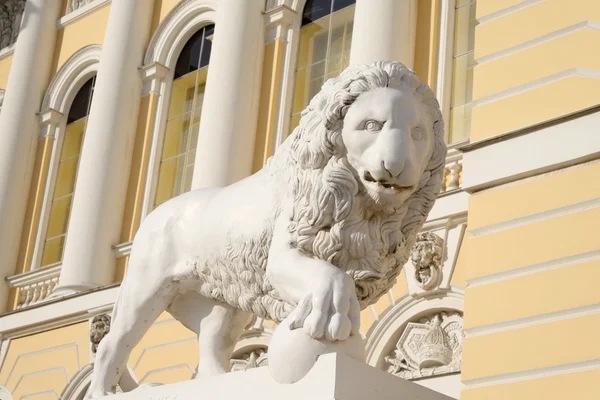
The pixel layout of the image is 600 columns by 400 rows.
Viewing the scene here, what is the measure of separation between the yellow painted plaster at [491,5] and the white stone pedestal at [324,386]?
4138 millimetres

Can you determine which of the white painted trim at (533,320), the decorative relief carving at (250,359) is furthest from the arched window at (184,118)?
the white painted trim at (533,320)

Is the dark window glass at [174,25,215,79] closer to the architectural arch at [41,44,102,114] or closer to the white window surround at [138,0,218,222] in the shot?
the white window surround at [138,0,218,222]

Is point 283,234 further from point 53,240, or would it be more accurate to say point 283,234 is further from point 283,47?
point 53,240

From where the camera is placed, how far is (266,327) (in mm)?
12781

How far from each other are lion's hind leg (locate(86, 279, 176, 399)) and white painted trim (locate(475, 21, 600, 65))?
358 cm

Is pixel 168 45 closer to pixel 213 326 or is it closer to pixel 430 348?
pixel 430 348

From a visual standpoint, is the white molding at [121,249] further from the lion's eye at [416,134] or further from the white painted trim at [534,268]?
the lion's eye at [416,134]

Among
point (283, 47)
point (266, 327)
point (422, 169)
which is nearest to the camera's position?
point (422, 169)

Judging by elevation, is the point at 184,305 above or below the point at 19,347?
below

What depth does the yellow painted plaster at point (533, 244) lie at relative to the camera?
6.64 m

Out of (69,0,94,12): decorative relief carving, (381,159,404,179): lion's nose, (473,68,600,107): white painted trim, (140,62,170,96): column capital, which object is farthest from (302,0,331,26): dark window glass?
(381,159,404,179): lion's nose

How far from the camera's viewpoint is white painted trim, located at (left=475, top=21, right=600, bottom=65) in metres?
7.07

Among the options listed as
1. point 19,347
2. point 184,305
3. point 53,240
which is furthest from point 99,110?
point 184,305

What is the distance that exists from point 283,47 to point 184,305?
10.8 meters
